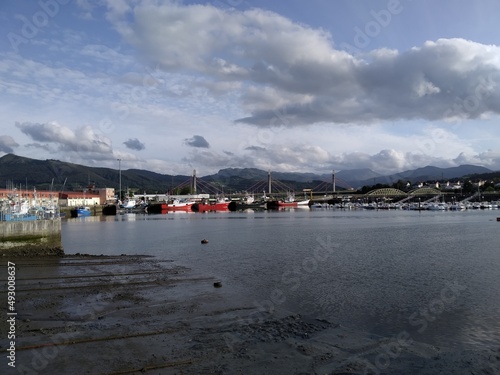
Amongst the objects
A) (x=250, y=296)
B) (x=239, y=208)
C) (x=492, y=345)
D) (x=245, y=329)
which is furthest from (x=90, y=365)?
(x=239, y=208)

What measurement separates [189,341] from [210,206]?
145 meters

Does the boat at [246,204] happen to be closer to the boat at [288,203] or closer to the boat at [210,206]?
the boat at [210,206]

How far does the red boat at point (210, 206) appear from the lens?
149875mm

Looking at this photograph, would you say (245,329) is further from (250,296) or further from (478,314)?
(478,314)

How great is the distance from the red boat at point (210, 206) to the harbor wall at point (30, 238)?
12215cm

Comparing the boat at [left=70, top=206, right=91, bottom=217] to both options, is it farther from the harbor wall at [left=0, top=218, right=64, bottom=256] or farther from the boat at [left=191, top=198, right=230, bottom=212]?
the harbor wall at [left=0, top=218, right=64, bottom=256]

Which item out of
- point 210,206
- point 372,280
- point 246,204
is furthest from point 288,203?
point 372,280

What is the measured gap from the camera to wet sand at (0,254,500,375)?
9.37 m

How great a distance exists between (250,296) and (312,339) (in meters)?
5.28

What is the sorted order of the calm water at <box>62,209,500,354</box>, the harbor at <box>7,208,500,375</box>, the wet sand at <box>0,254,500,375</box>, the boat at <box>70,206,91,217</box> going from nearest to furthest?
the wet sand at <box>0,254,500,375</box>, the harbor at <box>7,208,500,375</box>, the calm water at <box>62,209,500,354</box>, the boat at <box>70,206,91,217</box>

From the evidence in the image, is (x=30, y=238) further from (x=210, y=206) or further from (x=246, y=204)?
(x=246, y=204)

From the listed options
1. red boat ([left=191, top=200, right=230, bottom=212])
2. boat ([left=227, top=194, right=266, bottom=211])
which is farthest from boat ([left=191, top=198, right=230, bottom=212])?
boat ([left=227, top=194, right=266, bottom=211])

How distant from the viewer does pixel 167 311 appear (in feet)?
45.1

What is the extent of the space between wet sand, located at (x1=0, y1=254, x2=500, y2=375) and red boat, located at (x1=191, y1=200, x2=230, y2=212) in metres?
134
